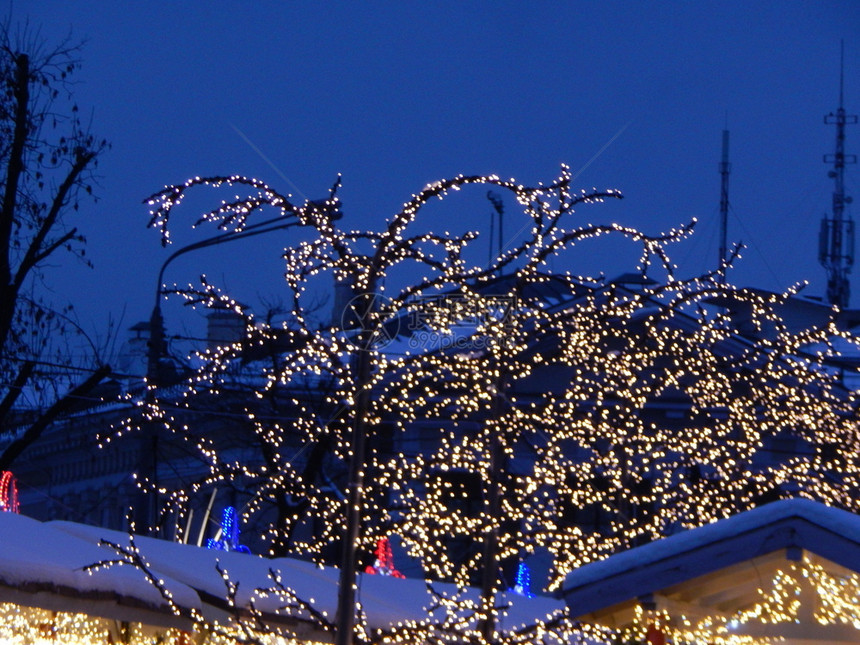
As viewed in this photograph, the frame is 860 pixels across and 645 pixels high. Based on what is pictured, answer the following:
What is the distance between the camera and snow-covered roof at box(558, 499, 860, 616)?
589 centimetres

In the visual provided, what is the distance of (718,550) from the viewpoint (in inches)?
239

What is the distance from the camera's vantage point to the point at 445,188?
748 centimetres

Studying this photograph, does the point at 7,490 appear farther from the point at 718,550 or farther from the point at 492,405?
the point at 718,550

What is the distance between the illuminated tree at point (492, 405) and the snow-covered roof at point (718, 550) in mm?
1227

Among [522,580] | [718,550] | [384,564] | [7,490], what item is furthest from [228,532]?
[718,550]

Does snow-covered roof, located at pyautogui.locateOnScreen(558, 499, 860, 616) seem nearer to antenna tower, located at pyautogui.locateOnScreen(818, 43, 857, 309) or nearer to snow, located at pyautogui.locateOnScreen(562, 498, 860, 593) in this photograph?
snow, located at pyautogui.locateOnScreen(562, 498, 860, 593)

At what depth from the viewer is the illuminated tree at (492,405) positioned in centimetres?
752

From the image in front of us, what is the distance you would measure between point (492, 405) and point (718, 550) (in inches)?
123

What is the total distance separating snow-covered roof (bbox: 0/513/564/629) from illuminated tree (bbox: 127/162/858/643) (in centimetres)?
65

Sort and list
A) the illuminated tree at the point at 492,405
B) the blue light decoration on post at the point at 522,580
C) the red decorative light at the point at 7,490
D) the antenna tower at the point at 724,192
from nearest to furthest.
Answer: the illuminated tree at the point at 492,405 → the red decorative light at the point at 7,490 → the blue light decoration on post at the point at 522,580 → the antenna tower at the point at 724,192

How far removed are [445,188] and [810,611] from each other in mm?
3056

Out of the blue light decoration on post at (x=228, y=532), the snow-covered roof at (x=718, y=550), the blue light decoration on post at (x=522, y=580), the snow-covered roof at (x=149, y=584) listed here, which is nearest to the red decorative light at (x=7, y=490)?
the snow-covered roof at (x=149, y=584)

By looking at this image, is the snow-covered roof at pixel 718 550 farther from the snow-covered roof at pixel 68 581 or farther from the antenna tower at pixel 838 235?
the antenna tower at pixel 838 235

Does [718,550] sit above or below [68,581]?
below
